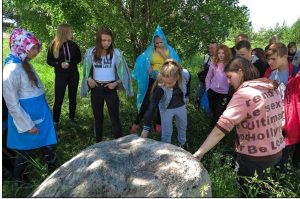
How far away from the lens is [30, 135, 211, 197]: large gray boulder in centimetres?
273

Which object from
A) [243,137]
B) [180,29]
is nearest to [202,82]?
[180,29]

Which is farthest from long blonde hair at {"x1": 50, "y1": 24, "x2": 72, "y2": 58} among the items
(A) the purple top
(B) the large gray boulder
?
(B) the large gray boulder

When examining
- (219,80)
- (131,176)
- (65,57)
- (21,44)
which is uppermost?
(21,44)

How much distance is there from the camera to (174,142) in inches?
220

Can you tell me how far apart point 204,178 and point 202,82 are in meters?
4.54

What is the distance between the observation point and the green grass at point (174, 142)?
3483 millimetres

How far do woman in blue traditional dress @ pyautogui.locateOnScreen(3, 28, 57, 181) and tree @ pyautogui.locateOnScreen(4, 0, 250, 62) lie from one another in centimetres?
308

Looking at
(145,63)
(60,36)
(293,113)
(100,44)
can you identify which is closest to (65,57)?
(60,36)

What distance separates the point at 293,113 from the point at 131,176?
6.78 feet

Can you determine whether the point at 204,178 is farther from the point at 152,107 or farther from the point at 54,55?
the point at 54,55

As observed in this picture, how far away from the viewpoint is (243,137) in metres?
3.10

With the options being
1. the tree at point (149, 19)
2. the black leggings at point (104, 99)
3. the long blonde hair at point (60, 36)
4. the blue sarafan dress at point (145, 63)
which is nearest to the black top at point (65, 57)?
the long blonde hair at point (60, 36)

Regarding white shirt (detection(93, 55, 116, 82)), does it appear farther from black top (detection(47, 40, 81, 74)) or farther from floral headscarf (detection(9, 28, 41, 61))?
floral headscarf (detection(9, 28, 41, 61))

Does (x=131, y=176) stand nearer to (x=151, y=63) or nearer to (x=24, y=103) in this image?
(x=24, y=103)
